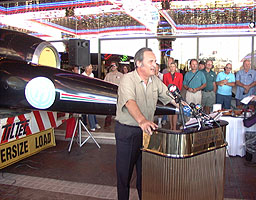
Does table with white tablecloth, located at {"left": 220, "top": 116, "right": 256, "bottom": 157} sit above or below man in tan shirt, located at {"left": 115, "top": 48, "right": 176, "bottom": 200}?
below

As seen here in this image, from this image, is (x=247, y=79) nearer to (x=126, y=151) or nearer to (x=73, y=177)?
(x=73, y=177)

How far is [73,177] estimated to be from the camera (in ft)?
A: 13.5

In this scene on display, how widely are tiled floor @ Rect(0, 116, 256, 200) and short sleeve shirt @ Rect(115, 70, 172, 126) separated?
128 centimetres

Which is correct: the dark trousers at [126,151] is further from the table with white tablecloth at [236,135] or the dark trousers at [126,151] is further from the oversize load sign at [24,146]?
the table with white tablecloth at [236,135]

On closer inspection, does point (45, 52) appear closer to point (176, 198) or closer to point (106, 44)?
point (176, 198)

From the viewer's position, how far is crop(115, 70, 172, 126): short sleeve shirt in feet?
8.28

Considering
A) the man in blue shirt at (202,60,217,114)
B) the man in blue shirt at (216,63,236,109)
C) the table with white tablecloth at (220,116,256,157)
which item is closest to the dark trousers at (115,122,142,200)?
the table with white tablecloth at (220,116,256,157)

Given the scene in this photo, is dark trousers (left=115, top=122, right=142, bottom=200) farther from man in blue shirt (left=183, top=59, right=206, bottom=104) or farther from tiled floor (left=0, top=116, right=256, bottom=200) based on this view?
man in blue shirt (left=183, top=59, right=206, bottom=104)

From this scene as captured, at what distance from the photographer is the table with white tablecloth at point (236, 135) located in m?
4.99

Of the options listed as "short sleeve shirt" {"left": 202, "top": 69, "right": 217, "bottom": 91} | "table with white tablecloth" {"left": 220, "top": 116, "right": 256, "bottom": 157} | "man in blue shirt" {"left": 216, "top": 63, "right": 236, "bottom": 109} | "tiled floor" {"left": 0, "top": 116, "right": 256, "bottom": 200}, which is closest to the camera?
"tiled floor" {"left": 0, "top": 116, "right": 256, "bottom": 200}

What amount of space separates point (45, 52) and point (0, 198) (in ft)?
7.25

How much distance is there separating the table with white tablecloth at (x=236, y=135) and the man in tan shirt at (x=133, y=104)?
271 cm

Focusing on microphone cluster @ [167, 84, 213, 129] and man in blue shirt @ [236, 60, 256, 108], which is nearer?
microphone cluster @ [167, 84, 213, 129]

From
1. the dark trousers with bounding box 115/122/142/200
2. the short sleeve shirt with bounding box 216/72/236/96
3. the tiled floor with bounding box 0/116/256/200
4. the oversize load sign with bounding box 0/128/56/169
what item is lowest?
the tiled floor with bounding box 0/116/256/200
